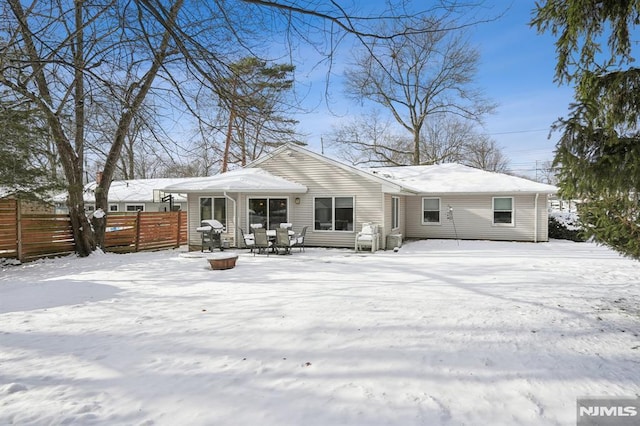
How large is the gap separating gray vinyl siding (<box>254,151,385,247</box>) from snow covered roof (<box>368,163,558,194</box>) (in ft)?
11.5

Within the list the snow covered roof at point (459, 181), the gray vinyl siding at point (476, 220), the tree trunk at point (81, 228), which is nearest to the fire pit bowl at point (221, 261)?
the tree trunk at point (81, 228)

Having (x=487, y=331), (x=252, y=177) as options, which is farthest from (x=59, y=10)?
(x=252, y=177)

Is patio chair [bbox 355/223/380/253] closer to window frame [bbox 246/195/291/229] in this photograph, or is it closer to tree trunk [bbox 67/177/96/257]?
window frame [bbox 246/195/291/229]

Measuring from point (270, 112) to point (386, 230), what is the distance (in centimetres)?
997

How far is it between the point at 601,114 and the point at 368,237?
876 cm

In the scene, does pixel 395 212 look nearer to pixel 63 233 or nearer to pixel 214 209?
pixel 214 209

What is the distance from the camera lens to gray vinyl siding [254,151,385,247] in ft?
42.7

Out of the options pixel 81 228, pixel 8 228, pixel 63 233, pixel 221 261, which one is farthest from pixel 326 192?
pixel 8 228

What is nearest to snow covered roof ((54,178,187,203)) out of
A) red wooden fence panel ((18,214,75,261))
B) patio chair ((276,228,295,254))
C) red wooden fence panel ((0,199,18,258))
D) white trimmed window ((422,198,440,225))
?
red wooden fence panel ((18,214,75,261))

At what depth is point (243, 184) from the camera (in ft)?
40.7

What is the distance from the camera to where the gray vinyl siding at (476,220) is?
49.3ft

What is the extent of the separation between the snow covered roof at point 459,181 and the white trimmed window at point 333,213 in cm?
378

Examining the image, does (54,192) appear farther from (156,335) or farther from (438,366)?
(438,366)

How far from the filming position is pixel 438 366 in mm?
3398
